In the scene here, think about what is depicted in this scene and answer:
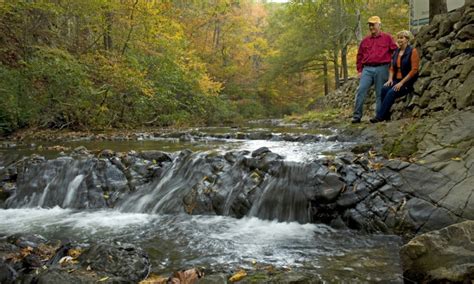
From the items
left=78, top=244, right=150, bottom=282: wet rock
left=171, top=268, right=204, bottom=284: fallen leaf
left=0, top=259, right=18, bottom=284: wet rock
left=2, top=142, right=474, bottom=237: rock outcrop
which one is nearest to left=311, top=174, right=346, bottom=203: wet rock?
left=2, top=142, right=474, bottom=237: rock outcrop

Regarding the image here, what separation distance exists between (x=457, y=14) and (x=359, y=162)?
13.1ft

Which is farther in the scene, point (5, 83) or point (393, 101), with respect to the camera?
point (5, 83)

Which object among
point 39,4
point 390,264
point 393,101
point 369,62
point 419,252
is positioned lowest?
point 390,264

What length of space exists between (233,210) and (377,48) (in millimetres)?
4817

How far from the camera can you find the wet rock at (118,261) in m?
2.97

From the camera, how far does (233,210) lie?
5.07m

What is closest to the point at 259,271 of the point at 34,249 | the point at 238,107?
the point at 34,249

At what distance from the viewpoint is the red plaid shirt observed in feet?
25.2

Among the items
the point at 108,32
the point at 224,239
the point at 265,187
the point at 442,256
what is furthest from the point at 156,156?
the point at 108,32

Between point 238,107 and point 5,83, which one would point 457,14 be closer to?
point 5,83

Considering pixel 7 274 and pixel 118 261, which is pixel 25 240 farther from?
pixel 118 261

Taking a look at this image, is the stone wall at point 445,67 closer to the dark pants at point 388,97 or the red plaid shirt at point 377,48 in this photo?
the dark pants at point 388,97

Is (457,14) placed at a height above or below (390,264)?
above

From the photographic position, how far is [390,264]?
323 cm
